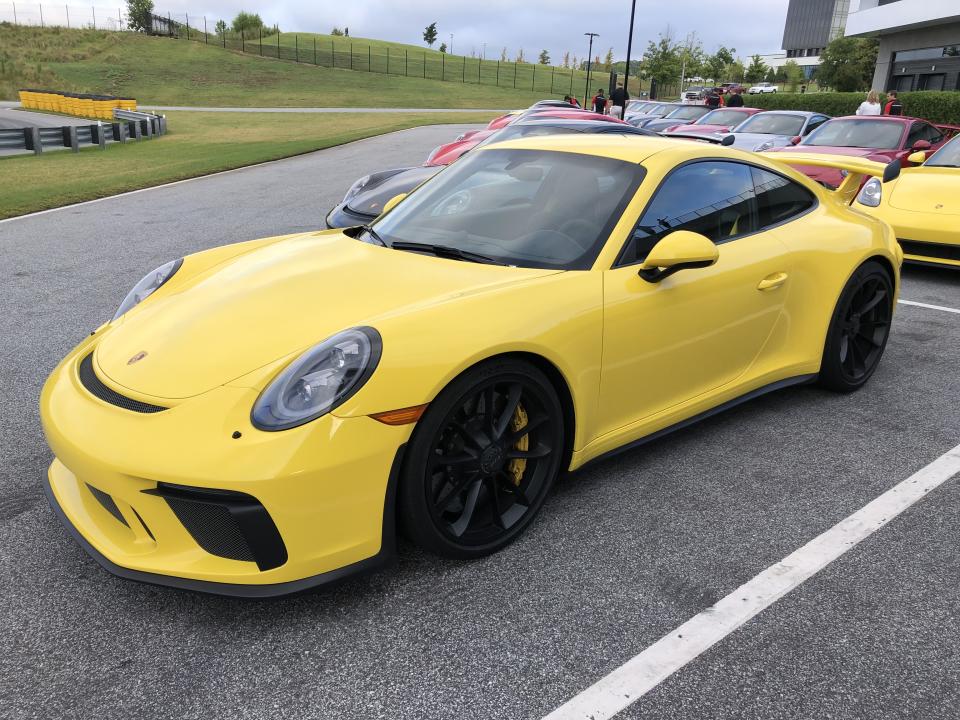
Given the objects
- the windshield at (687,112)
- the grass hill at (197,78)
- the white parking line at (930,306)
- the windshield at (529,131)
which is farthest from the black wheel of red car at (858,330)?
the grass hill at (197,78)

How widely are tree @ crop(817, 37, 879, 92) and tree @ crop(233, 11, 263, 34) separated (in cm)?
6008

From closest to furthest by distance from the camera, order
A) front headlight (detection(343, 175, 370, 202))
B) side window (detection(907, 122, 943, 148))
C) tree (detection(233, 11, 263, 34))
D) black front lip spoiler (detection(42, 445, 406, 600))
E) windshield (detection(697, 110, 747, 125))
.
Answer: black front lip spoiler (detection(42, 445, 406, 600)), front headlight (detection(343, 175, 370, 202)), side window (detection(907, 122, 943, 148)), windshield (detection(697, 110, 747, 125)), tree (detection(233, 11, 263, 34))

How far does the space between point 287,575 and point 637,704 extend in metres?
1.05

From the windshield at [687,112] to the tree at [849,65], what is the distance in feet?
→ 142

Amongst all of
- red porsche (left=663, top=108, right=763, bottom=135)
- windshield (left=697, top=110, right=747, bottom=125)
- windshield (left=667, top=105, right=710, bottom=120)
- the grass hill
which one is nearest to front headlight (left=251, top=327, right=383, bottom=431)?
red porsche (left=663, top=108, right=763, bottom=135)

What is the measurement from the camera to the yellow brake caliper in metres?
2.94

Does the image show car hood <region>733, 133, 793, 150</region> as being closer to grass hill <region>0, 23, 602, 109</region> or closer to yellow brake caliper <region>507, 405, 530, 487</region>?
yellow brake caliper <region>507, 405, 530, 487</region>

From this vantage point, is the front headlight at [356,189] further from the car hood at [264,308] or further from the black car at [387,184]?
the car hood at [264,308]

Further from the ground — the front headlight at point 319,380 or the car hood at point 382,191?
the front headlight at point 319,380

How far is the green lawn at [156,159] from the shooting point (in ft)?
40.9

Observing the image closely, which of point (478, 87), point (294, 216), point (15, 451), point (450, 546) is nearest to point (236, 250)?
point (15, 451)

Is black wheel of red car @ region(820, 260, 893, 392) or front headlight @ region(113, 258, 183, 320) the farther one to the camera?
black wheel of red car @ region(820, 260, 893, 392)

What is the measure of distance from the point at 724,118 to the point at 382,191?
38.0ft

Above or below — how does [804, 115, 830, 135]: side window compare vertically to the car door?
above
